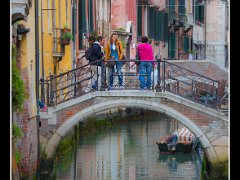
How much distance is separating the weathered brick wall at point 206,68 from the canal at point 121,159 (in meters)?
1.62

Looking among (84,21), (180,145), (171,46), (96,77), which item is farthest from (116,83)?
(171,46)

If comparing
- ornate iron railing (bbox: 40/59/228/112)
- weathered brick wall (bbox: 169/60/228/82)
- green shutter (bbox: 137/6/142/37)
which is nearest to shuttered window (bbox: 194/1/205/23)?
green shutter (bbox: 137/6/142/37)

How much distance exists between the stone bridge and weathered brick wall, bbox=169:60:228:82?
702 centimetres

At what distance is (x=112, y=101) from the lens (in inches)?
723

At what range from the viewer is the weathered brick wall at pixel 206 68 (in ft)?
83.5

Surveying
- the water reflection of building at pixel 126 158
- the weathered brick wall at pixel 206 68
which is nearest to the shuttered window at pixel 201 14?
the water reflection of building at pixel 126 158

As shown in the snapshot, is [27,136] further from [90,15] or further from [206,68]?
[206,68]

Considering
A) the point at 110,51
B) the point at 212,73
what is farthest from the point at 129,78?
the point at 212,73

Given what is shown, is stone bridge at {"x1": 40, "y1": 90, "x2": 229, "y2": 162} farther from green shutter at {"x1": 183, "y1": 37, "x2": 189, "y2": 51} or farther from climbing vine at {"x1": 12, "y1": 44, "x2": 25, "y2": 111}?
green shutter at {"x1": 183, "y1": 37, "x2": 189, "y2": 51}

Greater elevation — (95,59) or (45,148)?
(95,59)

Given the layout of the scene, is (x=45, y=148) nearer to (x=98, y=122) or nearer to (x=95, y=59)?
(x=95, y=59)

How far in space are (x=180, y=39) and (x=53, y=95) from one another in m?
19.3

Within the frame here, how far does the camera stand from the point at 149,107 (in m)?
18.4

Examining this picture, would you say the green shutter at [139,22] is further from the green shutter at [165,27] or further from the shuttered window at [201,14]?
the shuttered window at [201,14]
